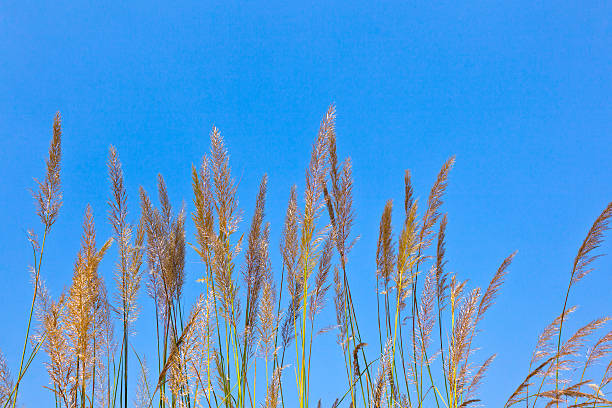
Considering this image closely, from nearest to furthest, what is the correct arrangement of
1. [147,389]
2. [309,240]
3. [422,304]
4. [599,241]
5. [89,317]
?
[89,317], [309,240], [599,241], [422,304], [147,389]

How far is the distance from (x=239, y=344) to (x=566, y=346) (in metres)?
1.87

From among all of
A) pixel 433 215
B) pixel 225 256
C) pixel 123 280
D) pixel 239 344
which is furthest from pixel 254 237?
pixel 433 215

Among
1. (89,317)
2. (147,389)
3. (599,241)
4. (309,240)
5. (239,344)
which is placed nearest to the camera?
(89,317)

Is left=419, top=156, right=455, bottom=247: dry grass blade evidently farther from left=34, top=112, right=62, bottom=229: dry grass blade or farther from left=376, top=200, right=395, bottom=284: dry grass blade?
left=34, top=112, right=62, bottom=229: dry grass blade

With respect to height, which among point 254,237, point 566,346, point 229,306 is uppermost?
point 254,237

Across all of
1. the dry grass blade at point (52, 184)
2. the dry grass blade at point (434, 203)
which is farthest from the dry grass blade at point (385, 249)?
the dry grass blade at point (52, 184)

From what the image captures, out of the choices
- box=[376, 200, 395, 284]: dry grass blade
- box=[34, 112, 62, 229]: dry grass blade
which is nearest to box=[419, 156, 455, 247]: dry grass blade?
box=[376, 200, 395, 284]: dry grass blade

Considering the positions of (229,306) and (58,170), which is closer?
(229,306)

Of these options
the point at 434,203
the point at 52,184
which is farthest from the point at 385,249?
the point at 52,184

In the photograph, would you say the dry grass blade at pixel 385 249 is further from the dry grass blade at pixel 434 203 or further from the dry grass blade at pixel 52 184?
the dry grass blade at pixel 52 184

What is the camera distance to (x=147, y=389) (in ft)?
13.1

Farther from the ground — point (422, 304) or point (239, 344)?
point (422, 304)

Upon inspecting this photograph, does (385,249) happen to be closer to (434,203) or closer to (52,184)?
(434,203)

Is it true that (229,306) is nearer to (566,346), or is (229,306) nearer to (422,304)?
(422,304)
